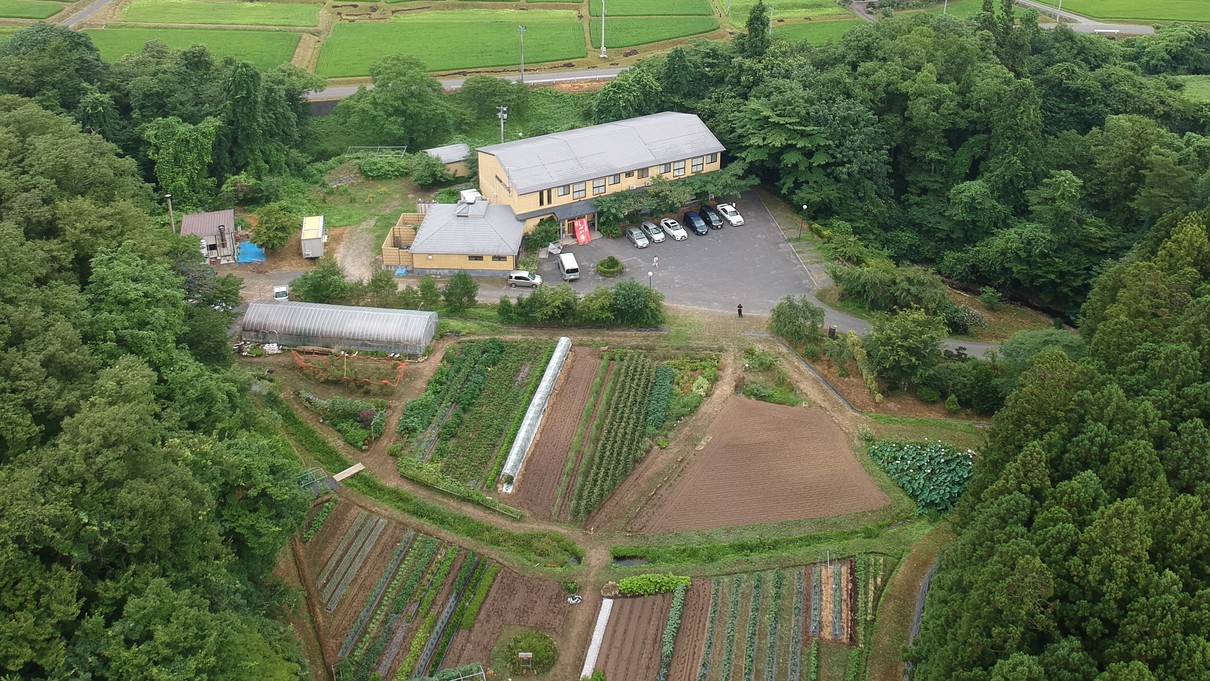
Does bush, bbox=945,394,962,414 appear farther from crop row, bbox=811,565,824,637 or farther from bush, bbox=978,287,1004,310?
bush, bbox=978,287,1004,310

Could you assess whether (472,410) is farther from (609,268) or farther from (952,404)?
(952,404)

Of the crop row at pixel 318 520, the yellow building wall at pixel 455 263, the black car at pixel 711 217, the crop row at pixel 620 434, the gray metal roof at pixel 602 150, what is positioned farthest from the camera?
the black car at pixel 711 217

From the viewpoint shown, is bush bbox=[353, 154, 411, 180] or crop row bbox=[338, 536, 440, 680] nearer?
crop row bbox=[338, 536, 440, 680]

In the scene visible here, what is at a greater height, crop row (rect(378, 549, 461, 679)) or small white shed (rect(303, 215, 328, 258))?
small white shed (rect(303, 215, 328, 258))

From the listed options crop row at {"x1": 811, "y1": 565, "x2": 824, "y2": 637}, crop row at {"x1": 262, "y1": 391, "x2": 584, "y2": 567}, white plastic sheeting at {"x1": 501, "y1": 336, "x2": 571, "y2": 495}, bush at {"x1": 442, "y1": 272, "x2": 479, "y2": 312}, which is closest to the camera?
crop row at {"x1": 811, "y1": 565, "x2": 824, "y2": 637}

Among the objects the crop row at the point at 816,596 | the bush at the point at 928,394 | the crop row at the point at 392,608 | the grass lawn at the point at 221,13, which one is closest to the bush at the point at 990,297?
the bush at the point at 928,394

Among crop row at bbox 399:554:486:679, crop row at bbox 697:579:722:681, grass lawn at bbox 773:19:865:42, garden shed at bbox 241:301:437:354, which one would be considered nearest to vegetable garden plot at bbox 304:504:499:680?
crop row at bbox 399:554:486:679

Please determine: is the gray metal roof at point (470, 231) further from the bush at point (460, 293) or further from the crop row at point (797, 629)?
the crop row at point (797, 629)
